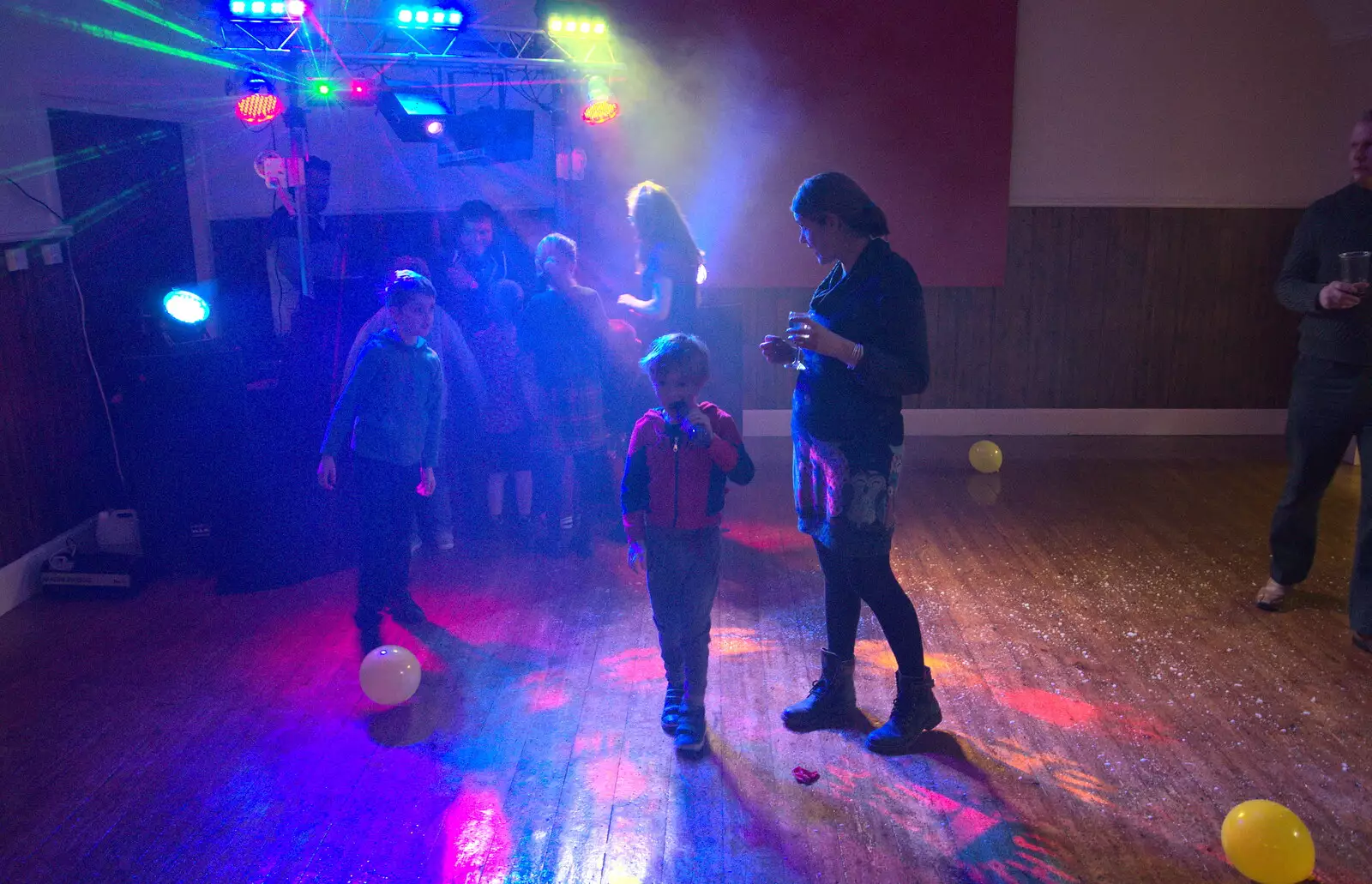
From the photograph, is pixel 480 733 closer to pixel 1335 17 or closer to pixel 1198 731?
pixel 1198 731

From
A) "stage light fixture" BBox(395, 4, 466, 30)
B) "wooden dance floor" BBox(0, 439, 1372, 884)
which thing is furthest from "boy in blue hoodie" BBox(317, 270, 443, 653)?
"stage light fixture" BBox(395, 4, 466, 30)

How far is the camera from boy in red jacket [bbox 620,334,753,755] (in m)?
2.81

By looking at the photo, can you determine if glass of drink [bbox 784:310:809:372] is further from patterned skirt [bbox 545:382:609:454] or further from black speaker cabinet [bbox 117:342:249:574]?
black speaker cabinet [bbox 117:342:249:574]

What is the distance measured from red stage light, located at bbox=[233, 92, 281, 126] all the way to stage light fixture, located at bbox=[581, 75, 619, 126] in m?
1.74

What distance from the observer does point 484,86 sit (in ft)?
20.7

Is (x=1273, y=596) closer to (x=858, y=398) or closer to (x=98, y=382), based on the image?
(x=858, y=398)

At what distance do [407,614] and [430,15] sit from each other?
3.14 meters

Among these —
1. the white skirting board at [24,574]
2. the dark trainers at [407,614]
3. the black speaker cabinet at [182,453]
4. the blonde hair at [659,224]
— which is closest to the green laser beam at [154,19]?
the black speaker cabinet at [182,453]

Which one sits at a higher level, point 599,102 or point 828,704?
point 599,102

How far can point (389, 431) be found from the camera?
3578 millimetres

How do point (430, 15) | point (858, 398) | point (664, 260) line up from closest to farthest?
point (858, 398), point (664, 260), point (430, 15)

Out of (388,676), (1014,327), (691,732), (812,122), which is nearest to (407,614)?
(388,676)

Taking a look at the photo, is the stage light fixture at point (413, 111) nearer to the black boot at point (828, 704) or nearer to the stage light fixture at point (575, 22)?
the stage light fixture at point (575, 22)

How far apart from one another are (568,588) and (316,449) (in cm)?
140
